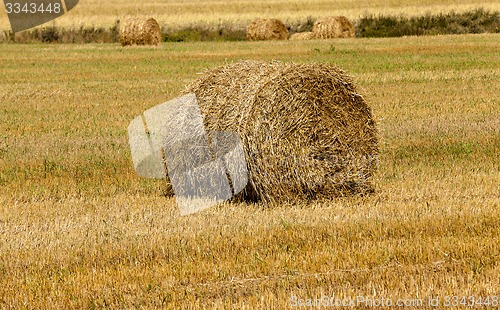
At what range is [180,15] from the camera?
5819 centimetres

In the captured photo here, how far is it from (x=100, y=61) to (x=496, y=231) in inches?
960

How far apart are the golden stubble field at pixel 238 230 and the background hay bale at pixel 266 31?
25626 mm

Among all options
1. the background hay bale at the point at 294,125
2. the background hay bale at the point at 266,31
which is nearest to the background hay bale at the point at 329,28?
the background hay bale at the point at 266,31

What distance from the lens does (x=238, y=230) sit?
7.79 meters

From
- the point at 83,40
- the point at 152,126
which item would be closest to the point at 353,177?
the point at 152,126

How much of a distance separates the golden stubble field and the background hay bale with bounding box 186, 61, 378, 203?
→ 27 centimetres

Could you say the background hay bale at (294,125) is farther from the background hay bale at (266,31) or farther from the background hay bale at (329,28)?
the background hay bale at (329,28)

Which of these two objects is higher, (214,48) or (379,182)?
(379,182)

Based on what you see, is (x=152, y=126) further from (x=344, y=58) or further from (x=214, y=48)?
(x=214, y=48)

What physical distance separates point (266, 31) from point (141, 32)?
7348 mm

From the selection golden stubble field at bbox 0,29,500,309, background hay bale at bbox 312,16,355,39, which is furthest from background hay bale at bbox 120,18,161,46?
golden stubble field at bbox 0,29,500,309

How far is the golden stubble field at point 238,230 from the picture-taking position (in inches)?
245

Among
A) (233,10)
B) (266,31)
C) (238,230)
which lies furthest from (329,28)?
(238,230)

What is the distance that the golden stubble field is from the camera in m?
6.23
